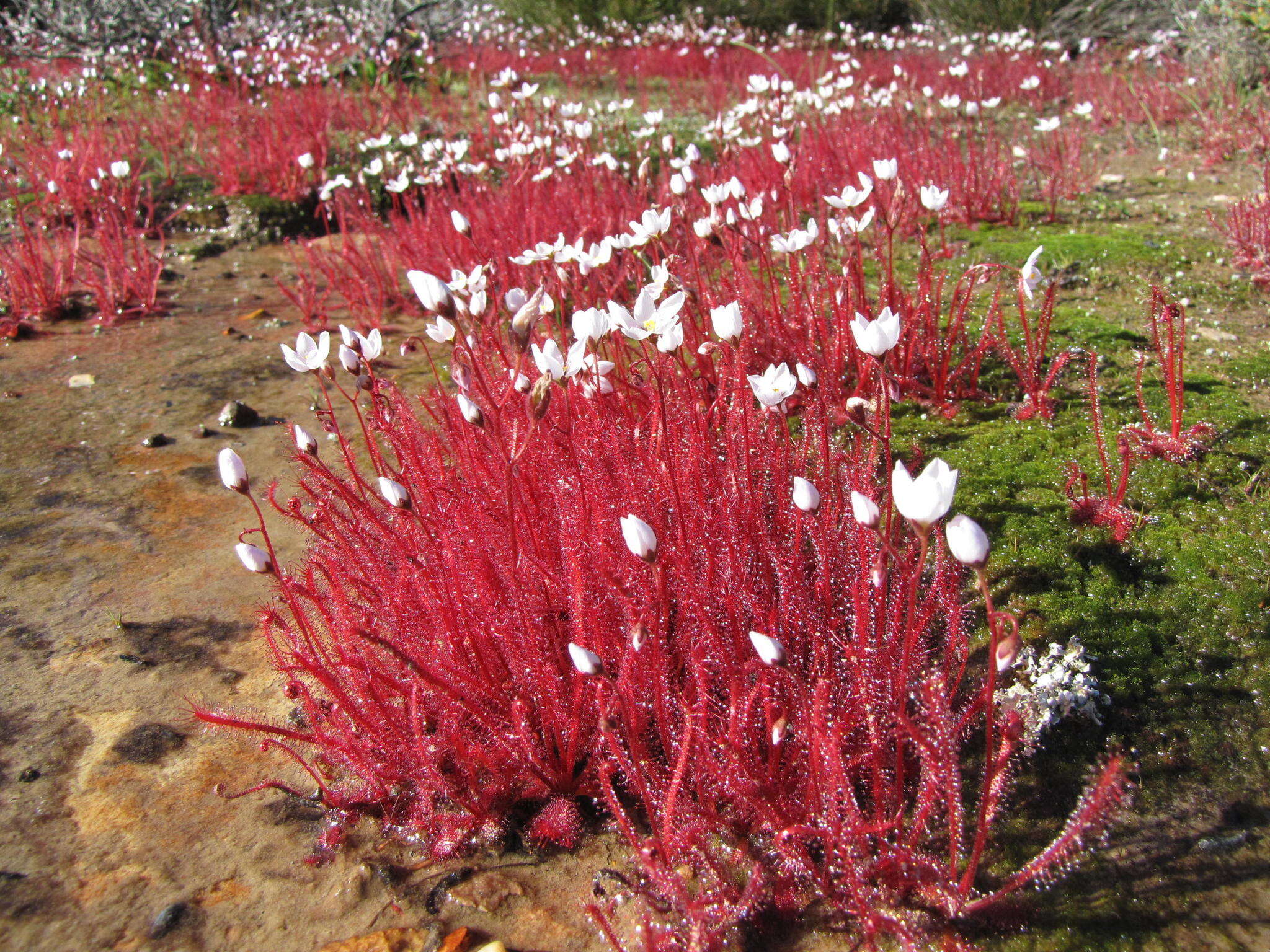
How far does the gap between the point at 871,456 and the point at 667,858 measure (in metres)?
1.01

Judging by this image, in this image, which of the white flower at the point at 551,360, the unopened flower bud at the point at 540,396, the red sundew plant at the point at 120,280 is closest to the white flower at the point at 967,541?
the unopened flower bud at the point at 540,396

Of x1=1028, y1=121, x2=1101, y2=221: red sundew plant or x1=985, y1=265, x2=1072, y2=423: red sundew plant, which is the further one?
x1=1028, y1=121, x2=1101, y2=221: red sundew plant

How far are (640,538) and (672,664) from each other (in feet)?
1.63

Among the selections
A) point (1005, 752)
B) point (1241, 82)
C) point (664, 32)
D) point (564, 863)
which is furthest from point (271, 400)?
point (664, 32)

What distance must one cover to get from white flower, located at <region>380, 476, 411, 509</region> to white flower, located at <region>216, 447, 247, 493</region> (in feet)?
0.95

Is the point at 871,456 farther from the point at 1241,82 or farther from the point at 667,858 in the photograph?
the point at 1241,82

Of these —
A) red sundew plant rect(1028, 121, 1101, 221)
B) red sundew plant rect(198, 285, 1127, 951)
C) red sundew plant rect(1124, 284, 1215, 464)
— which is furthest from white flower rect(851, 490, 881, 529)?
red sundew plant rect(1028, 121, 1101, 221)

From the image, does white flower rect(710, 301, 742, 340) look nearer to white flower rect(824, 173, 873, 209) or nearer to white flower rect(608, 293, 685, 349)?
white flower rect(608, 293, 685, 349)

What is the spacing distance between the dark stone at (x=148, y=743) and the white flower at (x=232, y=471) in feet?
2.06

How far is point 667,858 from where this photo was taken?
4.75 ft

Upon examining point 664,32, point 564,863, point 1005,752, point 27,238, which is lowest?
point 564,863

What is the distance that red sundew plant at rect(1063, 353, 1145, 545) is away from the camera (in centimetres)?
212

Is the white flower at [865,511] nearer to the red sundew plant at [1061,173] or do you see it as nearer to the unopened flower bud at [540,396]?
the unopened flower bud at [540,396]

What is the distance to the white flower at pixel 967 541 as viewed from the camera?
124 centimetres
